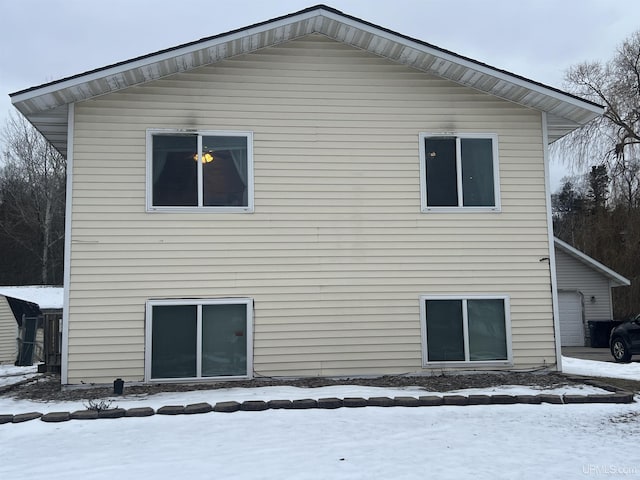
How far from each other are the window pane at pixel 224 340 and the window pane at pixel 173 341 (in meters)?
0.17

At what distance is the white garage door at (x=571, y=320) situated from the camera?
21875mm

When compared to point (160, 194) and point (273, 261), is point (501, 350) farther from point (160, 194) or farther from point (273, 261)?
point (160, 194)

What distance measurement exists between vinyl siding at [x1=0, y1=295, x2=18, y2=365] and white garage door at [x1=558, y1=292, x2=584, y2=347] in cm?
1954

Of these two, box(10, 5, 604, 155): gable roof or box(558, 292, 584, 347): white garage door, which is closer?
box(10, 5, 604, 155): gable roof

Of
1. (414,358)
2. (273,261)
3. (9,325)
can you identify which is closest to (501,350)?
(414,358)

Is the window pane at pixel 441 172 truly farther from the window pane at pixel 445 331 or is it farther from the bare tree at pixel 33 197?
the bare tree at pixel 33 197

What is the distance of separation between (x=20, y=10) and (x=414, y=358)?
2988cm

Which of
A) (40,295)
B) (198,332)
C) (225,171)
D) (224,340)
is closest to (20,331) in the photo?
(40,295)

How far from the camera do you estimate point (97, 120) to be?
8.74 meters

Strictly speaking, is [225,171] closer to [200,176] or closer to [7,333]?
[200,176]

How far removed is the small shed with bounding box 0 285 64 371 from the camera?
17.9 meters

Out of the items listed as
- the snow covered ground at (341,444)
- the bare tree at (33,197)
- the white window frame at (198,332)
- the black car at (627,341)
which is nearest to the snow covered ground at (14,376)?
the white window frame at (198,332)

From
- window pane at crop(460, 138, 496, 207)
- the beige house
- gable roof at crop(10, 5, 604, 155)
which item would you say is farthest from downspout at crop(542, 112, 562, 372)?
window pane at crop(460, 138, 496, 207)

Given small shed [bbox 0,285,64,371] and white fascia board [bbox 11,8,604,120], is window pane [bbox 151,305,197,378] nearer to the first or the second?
white fascia board [bbox 11,8,604,120]
